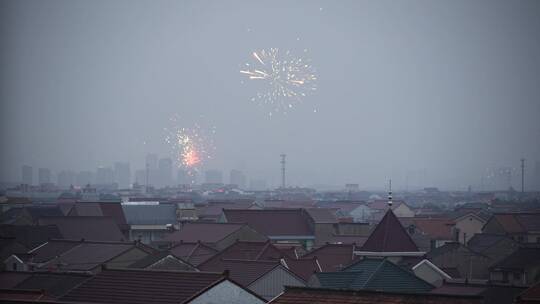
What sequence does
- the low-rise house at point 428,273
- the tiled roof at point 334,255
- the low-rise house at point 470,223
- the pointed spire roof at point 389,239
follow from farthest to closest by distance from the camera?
1. the low-rise house at point 470,223
2. the tiled roof at point 334,255
3. the pointed spire roof at point 389,239
4. the low-rise house at point 428,273

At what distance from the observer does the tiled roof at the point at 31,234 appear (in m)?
58.2

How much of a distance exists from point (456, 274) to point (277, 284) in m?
15.2

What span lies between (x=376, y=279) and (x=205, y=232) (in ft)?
97.8

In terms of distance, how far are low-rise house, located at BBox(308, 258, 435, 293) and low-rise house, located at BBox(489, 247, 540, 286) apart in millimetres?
13690

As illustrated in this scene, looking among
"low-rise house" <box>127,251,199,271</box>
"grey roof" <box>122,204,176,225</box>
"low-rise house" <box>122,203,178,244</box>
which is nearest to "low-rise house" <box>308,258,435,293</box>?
"low-rise house" <box>127,251,199,271</box>

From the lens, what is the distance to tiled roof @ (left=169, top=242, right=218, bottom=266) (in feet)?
171

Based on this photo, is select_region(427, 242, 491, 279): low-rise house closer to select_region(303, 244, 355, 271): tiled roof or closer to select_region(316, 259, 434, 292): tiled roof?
select_region(303, 244, 355, 271): tiled roof

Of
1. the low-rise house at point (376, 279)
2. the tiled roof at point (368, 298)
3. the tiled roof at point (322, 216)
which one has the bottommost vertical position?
the low-rise house at point (376, 279)

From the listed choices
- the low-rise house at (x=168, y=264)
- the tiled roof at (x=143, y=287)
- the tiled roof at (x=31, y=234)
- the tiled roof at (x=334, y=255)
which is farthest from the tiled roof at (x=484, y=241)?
the tiled roof at (x=143, y=287)

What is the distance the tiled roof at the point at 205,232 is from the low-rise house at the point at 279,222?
7121 millimetres

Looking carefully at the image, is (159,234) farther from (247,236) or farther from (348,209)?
(348,209)

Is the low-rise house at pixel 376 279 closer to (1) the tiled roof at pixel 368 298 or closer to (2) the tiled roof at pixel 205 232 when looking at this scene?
(1) the tiled roof at pixel 368 298

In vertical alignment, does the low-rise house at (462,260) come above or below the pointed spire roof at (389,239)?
below

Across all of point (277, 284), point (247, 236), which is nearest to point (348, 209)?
point (247, 236)
